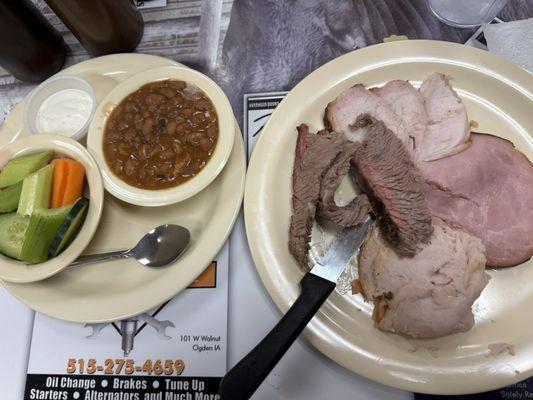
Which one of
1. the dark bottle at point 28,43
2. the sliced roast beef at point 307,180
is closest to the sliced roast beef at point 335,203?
the sliced roast beef at point 307,180

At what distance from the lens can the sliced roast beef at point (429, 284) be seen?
52.4 inches

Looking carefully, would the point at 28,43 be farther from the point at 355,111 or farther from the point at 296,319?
the point at 296,319

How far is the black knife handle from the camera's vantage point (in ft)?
3.62

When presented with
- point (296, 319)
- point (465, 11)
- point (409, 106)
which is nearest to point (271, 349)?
point (296, 319)

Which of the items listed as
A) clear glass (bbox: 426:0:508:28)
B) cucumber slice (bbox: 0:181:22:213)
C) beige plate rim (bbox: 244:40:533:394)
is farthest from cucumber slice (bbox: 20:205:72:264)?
clear glass (bbox: 426:0:508:28)

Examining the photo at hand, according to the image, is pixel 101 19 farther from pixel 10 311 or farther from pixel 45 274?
pixel 10 311

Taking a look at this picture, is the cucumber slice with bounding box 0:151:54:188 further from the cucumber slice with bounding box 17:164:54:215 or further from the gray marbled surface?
the gray marbled surface

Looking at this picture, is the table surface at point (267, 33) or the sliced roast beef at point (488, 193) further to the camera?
the table surface at point (267, 33)

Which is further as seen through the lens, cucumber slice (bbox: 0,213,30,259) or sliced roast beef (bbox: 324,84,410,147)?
sliced roast beef (bbox: 324,84,410,147)

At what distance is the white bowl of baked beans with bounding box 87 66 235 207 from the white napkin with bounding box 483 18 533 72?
127cm

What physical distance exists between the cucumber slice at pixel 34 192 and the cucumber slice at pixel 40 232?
29 millimetres

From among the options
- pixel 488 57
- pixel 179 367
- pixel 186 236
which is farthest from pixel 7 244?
pixel 488 57

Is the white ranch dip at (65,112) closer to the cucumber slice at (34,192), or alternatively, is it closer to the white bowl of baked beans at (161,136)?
the white bowl of baked beans at (161,136)

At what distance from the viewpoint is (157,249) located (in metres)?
1.47
